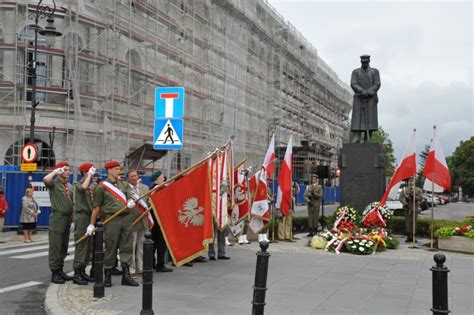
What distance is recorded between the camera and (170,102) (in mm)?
9820

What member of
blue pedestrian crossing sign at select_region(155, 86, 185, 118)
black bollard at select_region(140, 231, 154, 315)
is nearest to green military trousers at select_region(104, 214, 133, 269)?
blue pedestrian crossing sign at select_region(155, 86, 185, 118)

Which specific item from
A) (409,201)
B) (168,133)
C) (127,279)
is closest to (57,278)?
(127,279)

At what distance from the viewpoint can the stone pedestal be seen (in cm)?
1634

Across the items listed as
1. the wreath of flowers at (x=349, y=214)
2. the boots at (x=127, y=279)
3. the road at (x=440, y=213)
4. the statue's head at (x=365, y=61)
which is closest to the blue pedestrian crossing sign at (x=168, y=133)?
the boots at (x=127, y=279)

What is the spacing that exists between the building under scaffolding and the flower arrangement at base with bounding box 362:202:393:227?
37.1 ft

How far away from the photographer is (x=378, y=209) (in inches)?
595

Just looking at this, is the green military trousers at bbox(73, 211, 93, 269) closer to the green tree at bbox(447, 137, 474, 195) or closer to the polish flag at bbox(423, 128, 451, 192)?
the polish flag at bbox(423, 128, 451, 192)

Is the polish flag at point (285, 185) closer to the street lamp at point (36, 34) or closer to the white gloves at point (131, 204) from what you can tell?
the white gloves at point (131, 204)

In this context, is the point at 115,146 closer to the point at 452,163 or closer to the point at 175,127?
→ the point at 175,127

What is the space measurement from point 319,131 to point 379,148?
46725 mm

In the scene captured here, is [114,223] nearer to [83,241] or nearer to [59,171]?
[83,241]

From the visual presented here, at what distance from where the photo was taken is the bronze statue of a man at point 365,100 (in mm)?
17281

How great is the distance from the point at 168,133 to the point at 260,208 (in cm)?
543

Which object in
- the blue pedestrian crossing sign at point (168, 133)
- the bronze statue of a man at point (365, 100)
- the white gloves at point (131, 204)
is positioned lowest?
the white gloves at point (131, 204)
